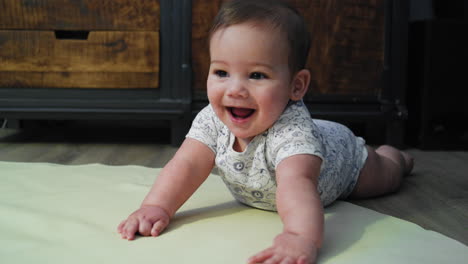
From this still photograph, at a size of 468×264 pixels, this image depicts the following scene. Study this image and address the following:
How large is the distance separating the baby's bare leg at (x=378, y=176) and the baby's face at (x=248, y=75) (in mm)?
329

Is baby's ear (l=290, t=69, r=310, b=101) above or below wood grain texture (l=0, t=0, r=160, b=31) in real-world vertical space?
below

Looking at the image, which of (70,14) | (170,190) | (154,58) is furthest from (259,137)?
(70,14)

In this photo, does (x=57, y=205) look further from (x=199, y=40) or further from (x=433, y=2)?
(x=433, y=2)

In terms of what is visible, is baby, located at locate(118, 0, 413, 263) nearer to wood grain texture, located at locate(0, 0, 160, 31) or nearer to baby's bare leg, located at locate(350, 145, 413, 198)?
baby's bare leg, located at locate(350, 145, 413, 198)

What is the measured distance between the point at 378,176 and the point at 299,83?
354mm

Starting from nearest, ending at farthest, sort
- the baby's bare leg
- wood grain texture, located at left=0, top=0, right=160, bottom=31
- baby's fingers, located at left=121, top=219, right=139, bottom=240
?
baby's fingers, located at left=121, top=219, right=139, bottom=240, the baby's bare leg, wood grain texture, located at left=0, top=0, right=160, bottom=31

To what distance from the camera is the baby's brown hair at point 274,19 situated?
67 cm

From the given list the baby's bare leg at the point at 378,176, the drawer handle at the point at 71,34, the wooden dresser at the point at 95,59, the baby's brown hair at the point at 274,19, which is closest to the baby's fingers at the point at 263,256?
the baby's brown hair at the point at 274,19

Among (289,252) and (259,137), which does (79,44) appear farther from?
(289,252)

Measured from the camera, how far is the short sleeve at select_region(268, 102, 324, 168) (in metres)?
0.70

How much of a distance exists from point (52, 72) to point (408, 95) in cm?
120

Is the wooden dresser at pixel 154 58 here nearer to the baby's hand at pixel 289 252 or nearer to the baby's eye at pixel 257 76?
the baby's eye at pixel 257 76

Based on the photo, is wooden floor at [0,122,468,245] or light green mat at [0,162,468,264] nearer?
light green mat at [0,162,468,264]

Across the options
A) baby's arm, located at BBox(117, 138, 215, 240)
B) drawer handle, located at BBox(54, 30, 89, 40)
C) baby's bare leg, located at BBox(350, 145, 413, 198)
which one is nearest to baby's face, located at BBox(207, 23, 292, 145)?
baby's arm, located at BBox(117, 138, 215, 240)
